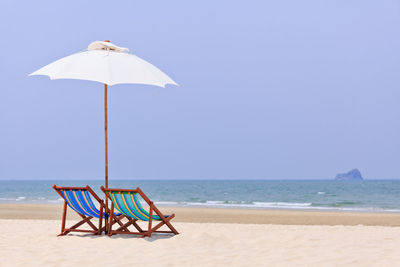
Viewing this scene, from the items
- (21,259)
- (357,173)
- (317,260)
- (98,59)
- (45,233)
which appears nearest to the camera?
(317,260)

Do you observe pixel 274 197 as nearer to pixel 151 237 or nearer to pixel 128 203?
pixel 151 237

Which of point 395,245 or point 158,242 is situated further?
point 158,242

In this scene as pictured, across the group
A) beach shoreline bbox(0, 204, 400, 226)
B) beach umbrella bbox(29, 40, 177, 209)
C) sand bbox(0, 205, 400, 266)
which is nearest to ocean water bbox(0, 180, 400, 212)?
beach shoreline bbox(0, 204, 400, 226)

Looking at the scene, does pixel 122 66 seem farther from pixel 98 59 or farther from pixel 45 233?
pixel 45 233

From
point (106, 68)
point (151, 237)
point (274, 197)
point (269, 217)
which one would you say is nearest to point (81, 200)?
point (151, 237)

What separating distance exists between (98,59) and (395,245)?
13.4 ft

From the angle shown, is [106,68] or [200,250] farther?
[106,68]

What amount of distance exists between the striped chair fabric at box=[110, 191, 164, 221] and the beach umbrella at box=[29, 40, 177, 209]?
1.07 ft

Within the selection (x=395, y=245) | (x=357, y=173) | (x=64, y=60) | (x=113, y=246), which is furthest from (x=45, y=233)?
(x=357, y=173)

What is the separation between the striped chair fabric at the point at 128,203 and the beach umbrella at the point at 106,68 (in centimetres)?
33

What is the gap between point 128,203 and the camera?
19.2ft

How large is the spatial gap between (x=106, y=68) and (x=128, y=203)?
5.43 feet

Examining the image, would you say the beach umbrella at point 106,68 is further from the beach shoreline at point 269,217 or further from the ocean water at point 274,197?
the ocean water at point 274,197

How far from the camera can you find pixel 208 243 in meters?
5.81
